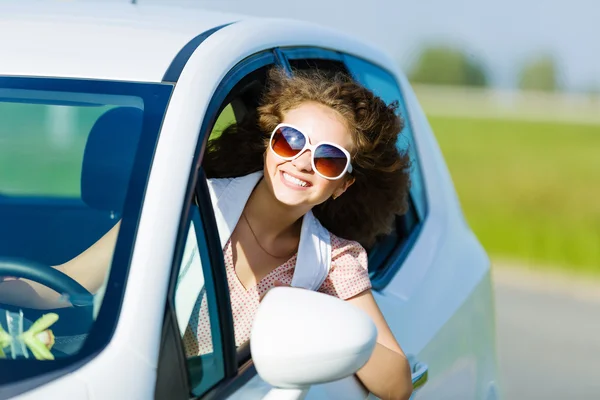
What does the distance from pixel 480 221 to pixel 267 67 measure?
15.0 metres

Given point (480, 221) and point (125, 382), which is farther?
point (480, 221)

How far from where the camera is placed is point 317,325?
5.55ft

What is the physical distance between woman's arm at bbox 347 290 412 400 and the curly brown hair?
1.23 feet

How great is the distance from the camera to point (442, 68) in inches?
3915

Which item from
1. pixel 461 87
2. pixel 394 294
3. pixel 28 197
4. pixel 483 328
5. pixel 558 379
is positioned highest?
pixel 28 197

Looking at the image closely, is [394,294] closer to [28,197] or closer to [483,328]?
[483,328]

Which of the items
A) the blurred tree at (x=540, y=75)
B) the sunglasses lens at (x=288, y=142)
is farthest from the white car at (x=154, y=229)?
the blurred tree at (x=540, y=75)

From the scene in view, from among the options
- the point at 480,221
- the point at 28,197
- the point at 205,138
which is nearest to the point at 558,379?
the point at 28,197

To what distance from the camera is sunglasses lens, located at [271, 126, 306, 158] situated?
2260mm

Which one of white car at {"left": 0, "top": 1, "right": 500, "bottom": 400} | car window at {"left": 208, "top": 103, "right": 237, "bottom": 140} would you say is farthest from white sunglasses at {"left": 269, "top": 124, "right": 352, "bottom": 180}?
car window at {"left": 208, "top": 103, "right": 237, "bottom": 140}

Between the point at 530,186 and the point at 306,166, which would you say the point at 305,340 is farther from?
the point at 530,186

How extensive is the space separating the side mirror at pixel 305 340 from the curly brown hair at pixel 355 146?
741 mm

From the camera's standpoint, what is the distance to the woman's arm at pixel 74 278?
1.93 m

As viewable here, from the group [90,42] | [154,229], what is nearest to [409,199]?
[90,42]
